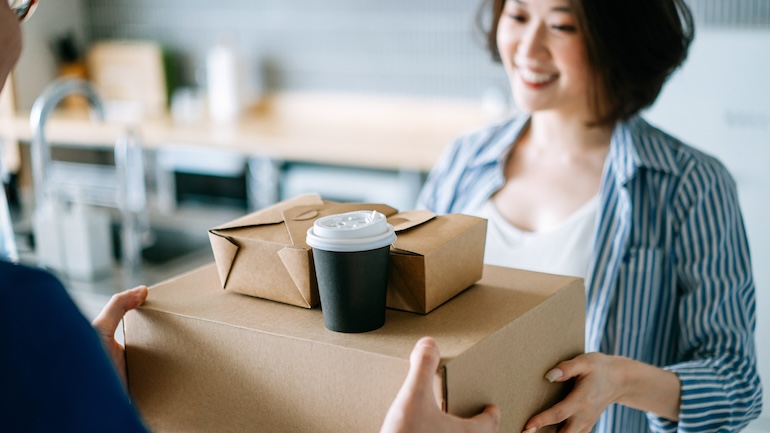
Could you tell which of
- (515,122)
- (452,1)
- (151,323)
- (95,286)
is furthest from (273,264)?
(452,1)

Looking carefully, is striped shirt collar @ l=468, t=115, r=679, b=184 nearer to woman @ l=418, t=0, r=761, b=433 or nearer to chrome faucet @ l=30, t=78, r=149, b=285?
woman @ l=418, t=0, r=761, b=433

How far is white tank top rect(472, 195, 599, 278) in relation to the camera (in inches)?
53.8

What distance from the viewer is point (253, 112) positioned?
410 cm

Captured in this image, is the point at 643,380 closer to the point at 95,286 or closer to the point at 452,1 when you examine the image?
the point at 95,286

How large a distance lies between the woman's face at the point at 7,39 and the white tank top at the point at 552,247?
2.80 ft

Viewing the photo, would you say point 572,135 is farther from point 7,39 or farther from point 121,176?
point 121,176

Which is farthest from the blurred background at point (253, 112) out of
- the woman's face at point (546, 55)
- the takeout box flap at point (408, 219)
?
the takeout box flap at point (408, 219)

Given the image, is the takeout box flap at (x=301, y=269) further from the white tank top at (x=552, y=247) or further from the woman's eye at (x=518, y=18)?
the woman's eye at (x=518, y=18)

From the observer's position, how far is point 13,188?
3.14 metres

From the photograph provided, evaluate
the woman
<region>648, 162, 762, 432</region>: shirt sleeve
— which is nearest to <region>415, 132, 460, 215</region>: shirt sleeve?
the woman

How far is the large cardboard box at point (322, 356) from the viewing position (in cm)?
77

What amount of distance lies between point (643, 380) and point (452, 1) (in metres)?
2.72

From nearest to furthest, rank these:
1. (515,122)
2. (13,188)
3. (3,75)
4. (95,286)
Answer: (3,75), (515,122), (95,286), (13,188)

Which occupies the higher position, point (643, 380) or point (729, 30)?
point (729, 30)
